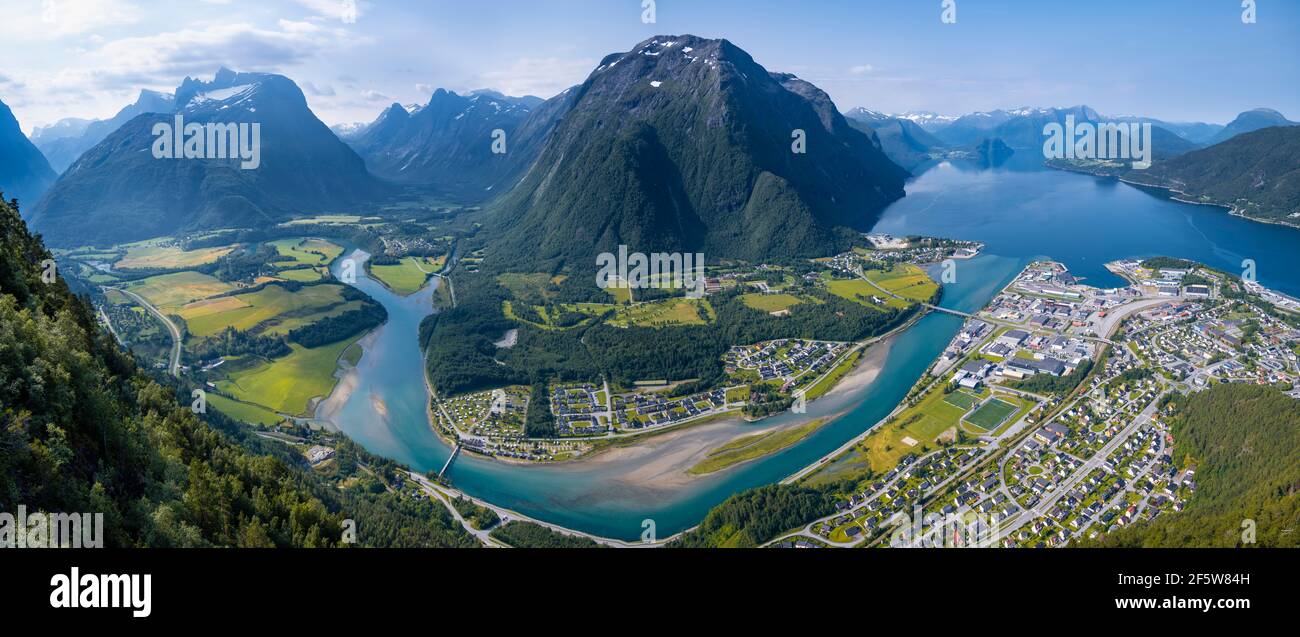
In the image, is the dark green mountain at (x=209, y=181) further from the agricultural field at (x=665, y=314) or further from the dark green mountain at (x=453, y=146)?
the agricultural field at (x=665, y=314)

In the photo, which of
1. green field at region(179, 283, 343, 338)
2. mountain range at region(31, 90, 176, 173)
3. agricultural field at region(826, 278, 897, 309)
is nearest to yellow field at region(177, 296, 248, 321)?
green field at region(179, 283, 343, 338)

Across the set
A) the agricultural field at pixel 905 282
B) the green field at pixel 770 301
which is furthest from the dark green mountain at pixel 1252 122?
the green field at pixel 770 301

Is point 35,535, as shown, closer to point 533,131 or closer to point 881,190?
point 881,190

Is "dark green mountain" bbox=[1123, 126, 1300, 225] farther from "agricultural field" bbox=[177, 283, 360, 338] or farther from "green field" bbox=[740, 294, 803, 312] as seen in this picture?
"agricultural field" bbox=[177, 283, 360, 338]

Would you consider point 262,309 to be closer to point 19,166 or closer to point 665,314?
point 665,314

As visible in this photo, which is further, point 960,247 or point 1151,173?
point 1151,173
